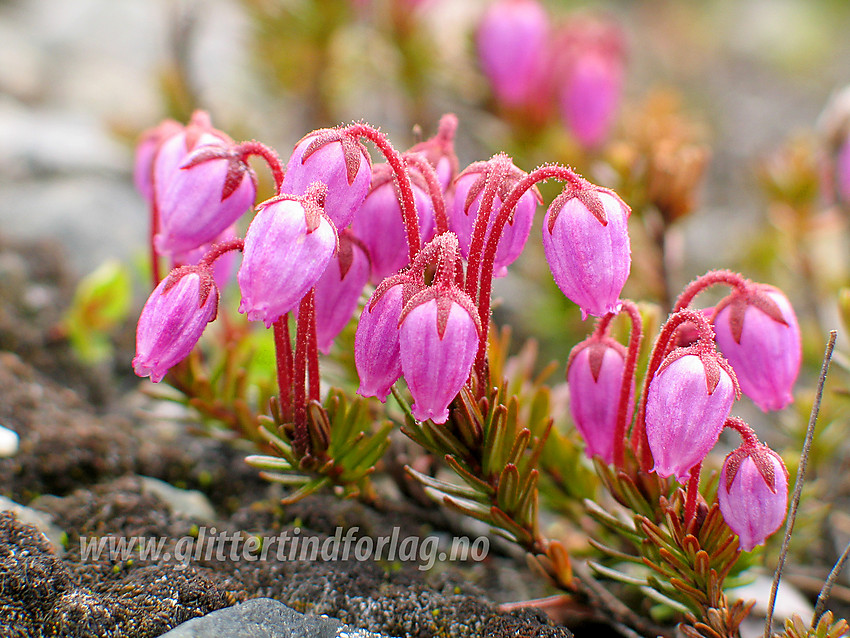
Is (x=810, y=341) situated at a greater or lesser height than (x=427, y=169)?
lesser

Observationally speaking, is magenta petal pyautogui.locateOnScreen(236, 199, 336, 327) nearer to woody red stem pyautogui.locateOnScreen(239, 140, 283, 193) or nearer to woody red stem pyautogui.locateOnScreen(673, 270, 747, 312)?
woody red stem pyautogui.locateOnScreen(239, 140, 283, 193)

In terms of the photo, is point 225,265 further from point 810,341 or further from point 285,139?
point 285,139

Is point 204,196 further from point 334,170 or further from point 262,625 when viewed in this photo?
point 262,625

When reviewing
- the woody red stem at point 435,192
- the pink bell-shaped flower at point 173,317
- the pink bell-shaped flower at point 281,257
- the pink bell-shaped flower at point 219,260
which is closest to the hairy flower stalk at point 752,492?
the woody red stem at point 435,192

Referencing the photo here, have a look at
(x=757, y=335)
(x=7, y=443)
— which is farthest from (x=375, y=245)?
(x=7, y=443)

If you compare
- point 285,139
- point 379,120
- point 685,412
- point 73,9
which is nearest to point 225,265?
point 685,412

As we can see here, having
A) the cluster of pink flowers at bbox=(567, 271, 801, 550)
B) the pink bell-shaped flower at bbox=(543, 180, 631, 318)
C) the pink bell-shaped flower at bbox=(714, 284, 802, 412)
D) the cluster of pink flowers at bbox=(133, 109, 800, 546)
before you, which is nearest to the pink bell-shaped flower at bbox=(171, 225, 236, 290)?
the cluster of pink flowers at bbox=(133, 109, 800, 546)
